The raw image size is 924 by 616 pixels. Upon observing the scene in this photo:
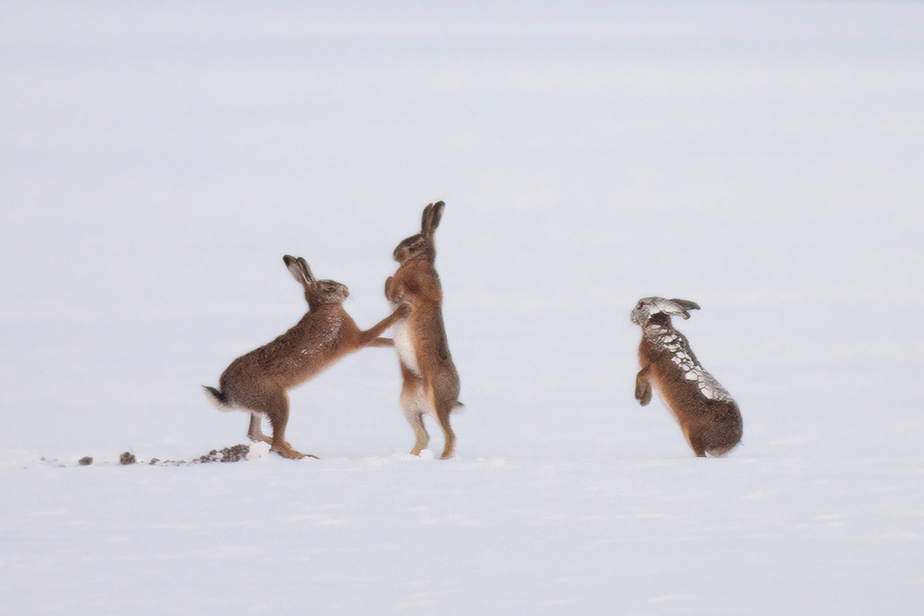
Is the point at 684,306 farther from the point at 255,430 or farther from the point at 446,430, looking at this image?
the point at 255,430

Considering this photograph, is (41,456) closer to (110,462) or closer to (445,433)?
(110,462)

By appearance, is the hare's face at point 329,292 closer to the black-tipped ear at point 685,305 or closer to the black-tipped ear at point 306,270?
the black-tipped ear at point 306,270

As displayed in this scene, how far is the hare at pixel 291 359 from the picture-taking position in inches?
530

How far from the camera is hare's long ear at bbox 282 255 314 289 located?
14.1 metres

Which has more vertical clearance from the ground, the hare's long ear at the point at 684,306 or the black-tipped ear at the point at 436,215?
the black-tipped ear at the point at 436,215

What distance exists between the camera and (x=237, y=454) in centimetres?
1351

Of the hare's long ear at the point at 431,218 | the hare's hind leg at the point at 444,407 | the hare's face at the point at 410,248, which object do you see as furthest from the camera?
the hare's long ear at the point at 431,218

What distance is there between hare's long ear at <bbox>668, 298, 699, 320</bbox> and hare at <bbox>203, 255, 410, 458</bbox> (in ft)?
7.75

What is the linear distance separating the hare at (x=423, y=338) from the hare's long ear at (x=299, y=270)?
2.20 feet

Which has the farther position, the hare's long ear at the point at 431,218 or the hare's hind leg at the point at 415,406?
the hare's long ear at the point at 431,218

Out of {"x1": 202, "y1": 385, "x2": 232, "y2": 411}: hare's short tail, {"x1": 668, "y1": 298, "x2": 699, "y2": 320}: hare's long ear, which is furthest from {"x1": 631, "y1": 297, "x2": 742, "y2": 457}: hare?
{"x1": 202, "y1": 385, "x2": 232, "y2": 411}: hare's short tail

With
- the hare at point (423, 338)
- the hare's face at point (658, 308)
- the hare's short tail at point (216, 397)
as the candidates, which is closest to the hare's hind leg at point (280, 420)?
the hare's short tail at point (216, 397)

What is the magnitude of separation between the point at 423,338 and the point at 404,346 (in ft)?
0.75

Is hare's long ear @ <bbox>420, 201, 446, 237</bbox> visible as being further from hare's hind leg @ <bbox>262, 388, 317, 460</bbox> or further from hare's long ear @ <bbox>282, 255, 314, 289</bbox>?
hare's hind leg @ <bbox>262, 388, 317, 460</bbox>
